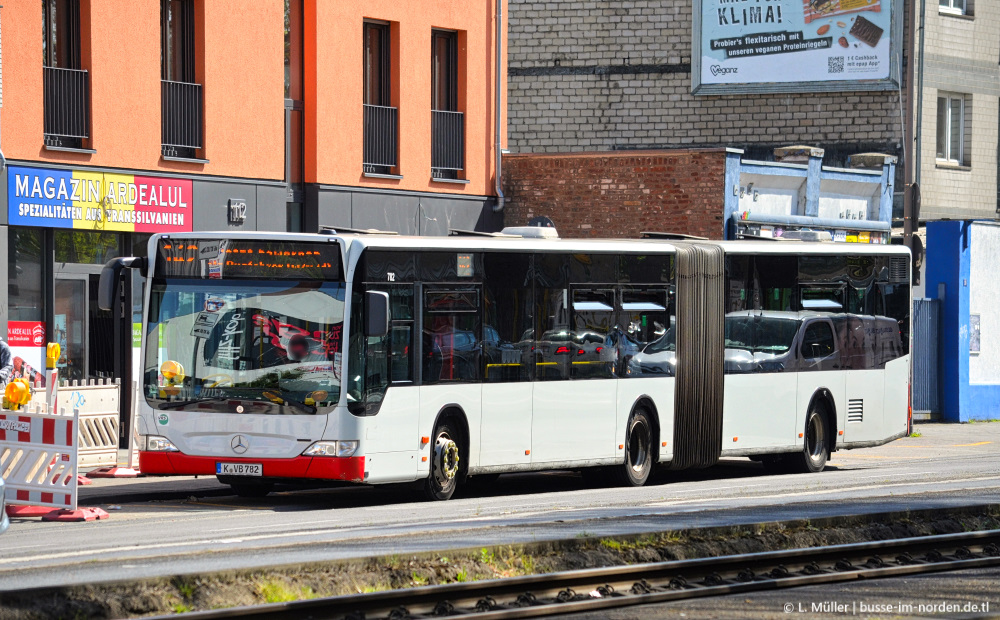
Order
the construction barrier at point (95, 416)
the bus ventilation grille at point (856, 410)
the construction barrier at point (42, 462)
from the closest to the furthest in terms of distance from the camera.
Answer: the construction barrier at point (42, 462) → the construction barrier at point (95, 416) → the bus ventilation grille at point (856, 410)

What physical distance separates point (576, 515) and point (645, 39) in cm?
2469

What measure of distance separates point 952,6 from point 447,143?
15.1m

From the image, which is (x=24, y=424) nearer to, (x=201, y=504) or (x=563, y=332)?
(x=201, y=504)

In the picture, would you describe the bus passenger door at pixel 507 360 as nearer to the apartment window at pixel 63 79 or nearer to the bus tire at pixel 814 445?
the bus tire at pixel 814 445

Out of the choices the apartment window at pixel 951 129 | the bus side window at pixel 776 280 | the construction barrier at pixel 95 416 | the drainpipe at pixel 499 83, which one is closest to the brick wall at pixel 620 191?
the drainpipe at pixel 499 83

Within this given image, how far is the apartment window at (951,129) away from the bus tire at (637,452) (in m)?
21.3

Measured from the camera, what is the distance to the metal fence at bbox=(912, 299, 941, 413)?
31891 mm

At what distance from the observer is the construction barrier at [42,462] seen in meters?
14.2

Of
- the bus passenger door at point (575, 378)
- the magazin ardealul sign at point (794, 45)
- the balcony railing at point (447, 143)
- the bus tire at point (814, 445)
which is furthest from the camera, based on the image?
the magazin ardealul sign at point (794, 45)

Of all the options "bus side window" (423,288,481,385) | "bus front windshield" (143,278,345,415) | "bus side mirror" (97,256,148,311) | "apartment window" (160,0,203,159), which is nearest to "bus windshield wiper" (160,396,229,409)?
"bus front windshield" (143,278,345,415)

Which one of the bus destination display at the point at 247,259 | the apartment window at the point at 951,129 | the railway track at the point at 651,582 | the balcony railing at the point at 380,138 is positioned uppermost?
the apartment window at the point at 951,129

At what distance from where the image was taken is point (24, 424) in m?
14.4

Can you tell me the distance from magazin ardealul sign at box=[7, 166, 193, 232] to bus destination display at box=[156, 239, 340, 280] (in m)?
5.71

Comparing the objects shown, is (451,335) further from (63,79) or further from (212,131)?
(212,131)
